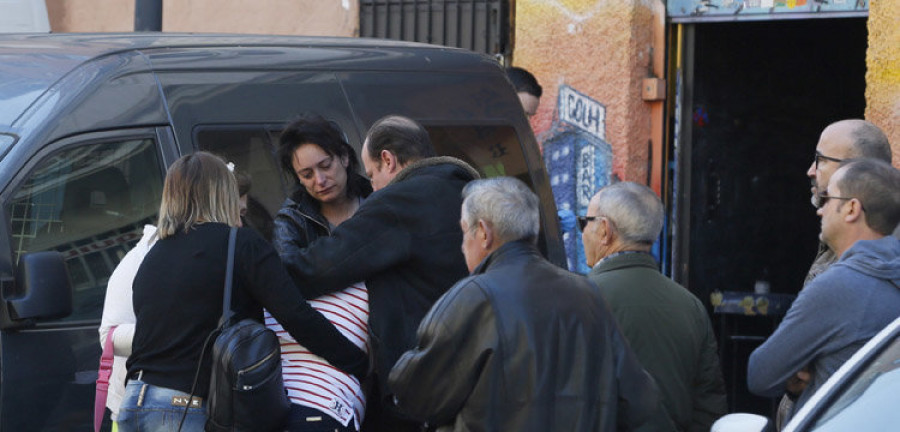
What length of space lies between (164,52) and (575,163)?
4493 mm

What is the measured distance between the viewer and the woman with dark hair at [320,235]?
13.8ft

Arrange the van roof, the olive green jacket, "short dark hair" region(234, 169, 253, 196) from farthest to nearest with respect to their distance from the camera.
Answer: "short dark hair" region(234, 169, 253, 196) → the van roof → the olive green jacket

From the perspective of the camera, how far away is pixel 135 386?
166 inches

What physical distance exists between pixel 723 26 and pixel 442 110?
3.99 meters

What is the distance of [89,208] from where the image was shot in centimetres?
509

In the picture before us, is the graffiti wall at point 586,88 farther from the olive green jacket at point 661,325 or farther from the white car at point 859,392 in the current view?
the white car at point 859,392

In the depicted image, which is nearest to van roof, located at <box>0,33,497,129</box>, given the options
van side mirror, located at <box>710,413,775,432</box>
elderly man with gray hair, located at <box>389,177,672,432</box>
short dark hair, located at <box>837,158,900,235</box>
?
elderly man with gray hair, located at <box>389,177,672,432</box>

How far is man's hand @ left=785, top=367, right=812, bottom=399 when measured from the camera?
4.11 meters

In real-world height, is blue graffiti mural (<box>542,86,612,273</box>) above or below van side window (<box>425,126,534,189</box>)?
below

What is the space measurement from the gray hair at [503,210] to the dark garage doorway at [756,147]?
577cm

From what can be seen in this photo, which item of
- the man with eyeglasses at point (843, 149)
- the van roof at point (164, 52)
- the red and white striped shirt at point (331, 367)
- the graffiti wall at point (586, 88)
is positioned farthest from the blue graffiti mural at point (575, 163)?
the red and white striped shirt at point (331, 367)

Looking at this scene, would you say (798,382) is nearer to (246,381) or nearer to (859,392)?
(859,392)

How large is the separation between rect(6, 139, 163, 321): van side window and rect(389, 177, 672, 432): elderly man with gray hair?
1.70 meters

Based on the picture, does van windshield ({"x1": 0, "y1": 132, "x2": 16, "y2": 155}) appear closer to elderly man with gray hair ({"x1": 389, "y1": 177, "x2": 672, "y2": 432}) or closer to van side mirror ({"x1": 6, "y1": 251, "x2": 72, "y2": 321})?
van side mirror ({"x1": 6, "y1": 251, "x2": 72, "y2": 321})
